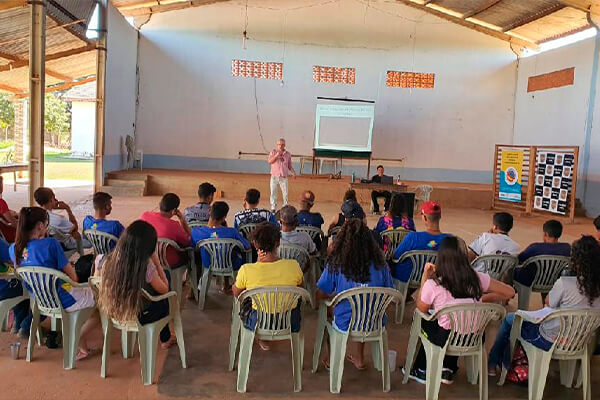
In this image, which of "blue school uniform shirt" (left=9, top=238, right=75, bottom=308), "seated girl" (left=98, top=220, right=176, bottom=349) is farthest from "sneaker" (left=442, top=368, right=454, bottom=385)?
"blue school uniform shirt" (left=9, top=238, right=75, bottom=308)

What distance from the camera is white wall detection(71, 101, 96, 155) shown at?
20.6m

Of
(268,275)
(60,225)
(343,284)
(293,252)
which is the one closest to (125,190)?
(60,225)

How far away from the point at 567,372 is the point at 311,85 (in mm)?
11733

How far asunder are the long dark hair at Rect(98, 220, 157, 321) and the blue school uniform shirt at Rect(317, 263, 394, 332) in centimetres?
101

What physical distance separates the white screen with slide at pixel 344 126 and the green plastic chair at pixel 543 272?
980cm

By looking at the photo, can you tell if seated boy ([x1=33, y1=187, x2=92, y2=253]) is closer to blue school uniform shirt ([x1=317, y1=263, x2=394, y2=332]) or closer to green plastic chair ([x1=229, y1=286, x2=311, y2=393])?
green plastic chair ([x1=229, y1=286, x2=311, y2=393])

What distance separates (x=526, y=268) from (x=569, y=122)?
929 centimetres

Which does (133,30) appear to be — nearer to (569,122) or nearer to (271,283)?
(569,122)

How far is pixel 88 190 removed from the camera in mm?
11938

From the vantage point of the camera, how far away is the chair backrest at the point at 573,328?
2646mm

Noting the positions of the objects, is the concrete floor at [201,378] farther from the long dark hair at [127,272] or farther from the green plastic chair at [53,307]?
the long dark hair at [127,272]

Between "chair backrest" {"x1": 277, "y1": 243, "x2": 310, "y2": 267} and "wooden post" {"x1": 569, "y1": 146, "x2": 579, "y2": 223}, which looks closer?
"chair backrest" {"x1": 277, "y1": 243, "x2": 310, "y2": 267}

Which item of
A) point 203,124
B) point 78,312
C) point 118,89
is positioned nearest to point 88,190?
point 118,89

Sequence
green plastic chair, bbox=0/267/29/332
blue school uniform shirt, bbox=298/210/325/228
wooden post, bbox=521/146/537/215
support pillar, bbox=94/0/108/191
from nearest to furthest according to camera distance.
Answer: green plastic chair, bbox=0/267/29/332 → blue school uniform shirt, bbox=298/210/325/228 → support pillar, bbox=94/0/108/191 → wooden post, bbox=521/146/537/215
